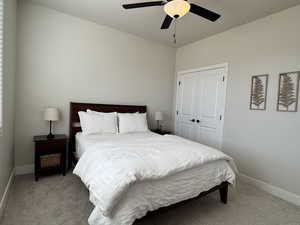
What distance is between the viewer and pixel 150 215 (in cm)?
167

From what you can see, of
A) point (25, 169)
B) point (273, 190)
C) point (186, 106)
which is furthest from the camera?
point (186, 106)

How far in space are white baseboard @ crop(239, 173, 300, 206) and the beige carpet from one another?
0.12 meters

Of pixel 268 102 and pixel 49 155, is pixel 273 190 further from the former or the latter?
pixel 49 155

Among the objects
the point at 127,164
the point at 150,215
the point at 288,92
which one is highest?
the point at 288,92

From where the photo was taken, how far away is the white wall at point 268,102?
254 centimetres

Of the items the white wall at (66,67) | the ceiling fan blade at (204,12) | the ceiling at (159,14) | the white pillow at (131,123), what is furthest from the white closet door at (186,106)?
the ceiling fan blade at (204,12)

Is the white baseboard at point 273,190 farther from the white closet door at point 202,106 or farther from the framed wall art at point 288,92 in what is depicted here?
the framed wall art at point 288,92

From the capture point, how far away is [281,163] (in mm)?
2639

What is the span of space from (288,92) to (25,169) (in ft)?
14.6

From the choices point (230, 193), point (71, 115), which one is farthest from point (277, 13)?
point (71, 115)

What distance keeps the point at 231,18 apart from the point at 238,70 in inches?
36.1

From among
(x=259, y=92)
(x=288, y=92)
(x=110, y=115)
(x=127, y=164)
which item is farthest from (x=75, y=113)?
(x=288, y=92)

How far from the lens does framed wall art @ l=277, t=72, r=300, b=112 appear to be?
2473 millimetres

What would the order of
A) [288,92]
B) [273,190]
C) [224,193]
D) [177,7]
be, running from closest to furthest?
[177,7] → [224,193] → [288,92] → [273,190]
